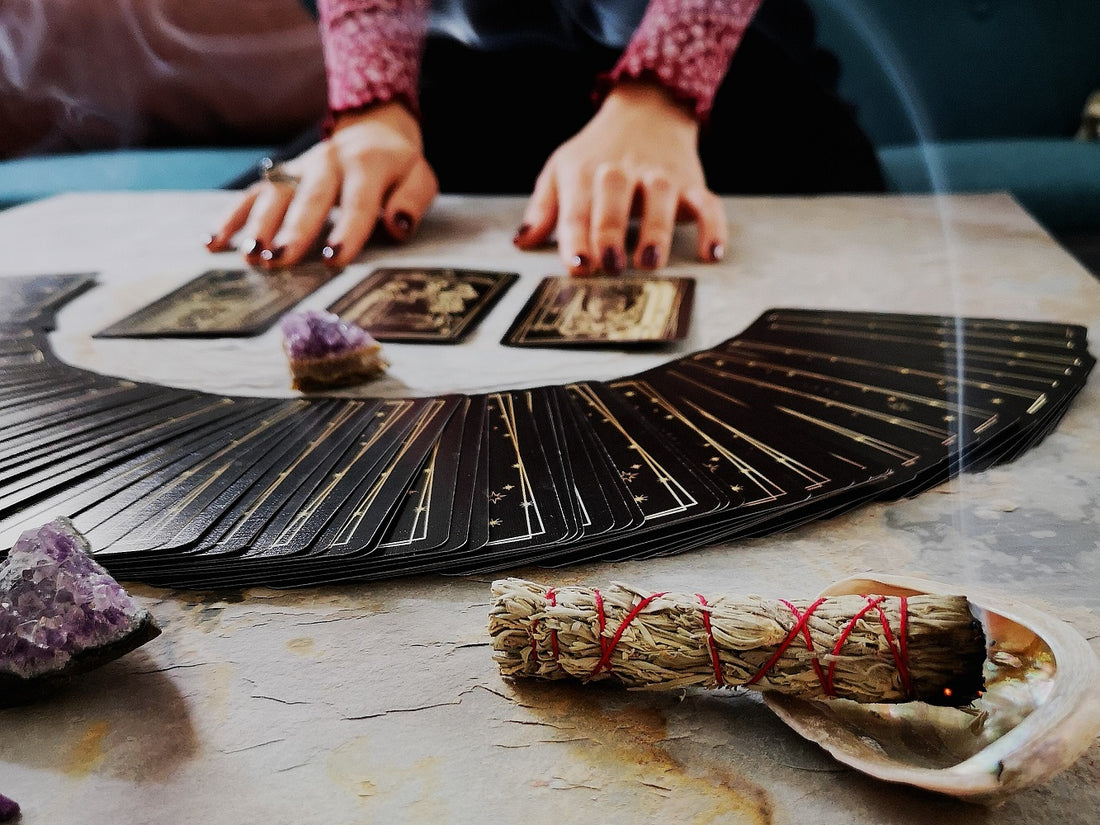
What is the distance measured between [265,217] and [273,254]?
11 centimetres

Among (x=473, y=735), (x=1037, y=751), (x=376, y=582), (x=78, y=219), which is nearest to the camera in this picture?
(x=1037, y=751)

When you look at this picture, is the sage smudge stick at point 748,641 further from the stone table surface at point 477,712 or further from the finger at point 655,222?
the finger at point 655,222

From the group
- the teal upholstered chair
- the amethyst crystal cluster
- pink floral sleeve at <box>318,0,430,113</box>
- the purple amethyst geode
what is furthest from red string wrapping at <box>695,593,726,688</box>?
the teal upholstered chair

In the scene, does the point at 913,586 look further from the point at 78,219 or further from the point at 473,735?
the point at 78,219

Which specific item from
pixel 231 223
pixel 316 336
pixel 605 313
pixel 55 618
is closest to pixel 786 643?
pixel 55 618

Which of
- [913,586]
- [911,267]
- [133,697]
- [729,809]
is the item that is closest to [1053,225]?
[911,267]

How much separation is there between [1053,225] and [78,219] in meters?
2.12

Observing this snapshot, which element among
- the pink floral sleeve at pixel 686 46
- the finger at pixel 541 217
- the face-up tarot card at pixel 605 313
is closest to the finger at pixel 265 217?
the finger at pixel 541 217

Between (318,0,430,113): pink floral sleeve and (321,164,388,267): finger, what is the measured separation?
0.75 ft

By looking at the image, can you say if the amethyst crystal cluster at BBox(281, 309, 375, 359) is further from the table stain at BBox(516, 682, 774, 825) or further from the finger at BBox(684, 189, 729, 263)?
the finger at BBox(684, 189, 729, 263)

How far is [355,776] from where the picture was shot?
A: 1.68 feet

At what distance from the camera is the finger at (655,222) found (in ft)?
4.72

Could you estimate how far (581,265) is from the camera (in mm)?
1427

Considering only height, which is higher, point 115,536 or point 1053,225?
point 1053,225
